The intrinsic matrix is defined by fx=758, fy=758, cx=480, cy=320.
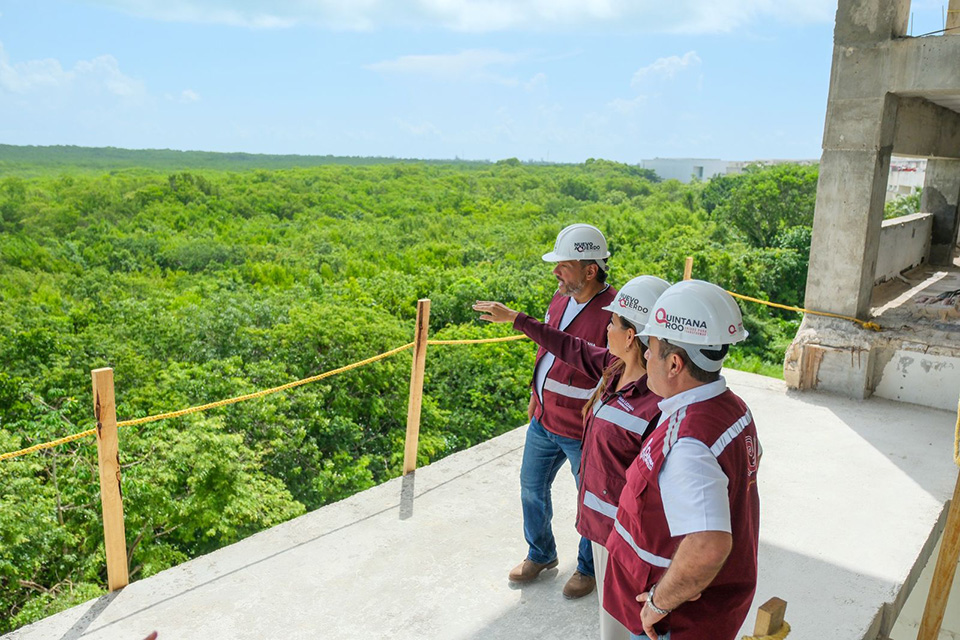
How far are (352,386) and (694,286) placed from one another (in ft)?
39.5

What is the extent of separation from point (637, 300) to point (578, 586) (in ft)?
5.91

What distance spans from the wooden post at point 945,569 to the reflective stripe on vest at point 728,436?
259 centimetres

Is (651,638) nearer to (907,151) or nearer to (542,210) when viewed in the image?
(907,151)

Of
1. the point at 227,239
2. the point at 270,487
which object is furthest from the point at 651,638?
the point at 227,239

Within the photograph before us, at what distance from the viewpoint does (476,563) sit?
163 inches

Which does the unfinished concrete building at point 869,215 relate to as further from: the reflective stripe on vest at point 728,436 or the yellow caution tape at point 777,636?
the reflective stripe on vest at point 728,436

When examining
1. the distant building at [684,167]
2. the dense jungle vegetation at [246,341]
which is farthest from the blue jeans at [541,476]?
the distant building at [684,167]

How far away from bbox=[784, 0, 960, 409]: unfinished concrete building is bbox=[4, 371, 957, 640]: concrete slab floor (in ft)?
3.40

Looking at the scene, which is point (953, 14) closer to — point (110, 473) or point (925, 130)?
point (925, 130)

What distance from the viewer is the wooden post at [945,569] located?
153 inches

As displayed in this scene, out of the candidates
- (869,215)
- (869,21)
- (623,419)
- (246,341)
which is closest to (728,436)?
(623,419)

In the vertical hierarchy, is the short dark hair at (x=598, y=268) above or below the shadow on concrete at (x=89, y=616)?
above

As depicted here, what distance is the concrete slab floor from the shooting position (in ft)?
11.7

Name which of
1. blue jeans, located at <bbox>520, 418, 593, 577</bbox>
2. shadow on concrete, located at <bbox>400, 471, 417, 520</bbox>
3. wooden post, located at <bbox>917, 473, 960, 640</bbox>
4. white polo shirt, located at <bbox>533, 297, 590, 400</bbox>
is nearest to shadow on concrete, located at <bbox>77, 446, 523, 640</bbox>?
shadow on concrete, located at <bbox>400, 471, 417, 520</bbox>
